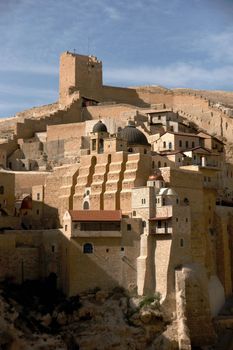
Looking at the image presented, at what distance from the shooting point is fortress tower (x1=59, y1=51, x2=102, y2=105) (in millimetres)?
80150

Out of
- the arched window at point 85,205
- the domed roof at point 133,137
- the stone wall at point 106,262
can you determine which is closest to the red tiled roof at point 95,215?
the stone wall at point 106,262

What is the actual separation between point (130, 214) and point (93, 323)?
786 cm

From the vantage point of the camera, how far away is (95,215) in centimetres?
5012

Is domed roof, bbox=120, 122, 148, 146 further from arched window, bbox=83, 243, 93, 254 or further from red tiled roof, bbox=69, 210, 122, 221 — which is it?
arched window, bbox=83, 243, 93, 254

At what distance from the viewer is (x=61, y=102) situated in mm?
80125

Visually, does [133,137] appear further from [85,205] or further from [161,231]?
[161,231]

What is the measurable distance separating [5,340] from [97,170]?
50.9 ft

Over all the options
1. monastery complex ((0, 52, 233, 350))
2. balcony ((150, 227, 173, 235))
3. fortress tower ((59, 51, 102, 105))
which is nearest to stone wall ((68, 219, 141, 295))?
monastery complex ((0, 52, 233, 350))

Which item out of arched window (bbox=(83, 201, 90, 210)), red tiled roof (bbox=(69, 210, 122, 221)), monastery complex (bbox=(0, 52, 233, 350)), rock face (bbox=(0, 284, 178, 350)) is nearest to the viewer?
rock face (bbox=(0, 284, 178, 350))

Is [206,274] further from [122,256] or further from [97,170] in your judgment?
[97,170]

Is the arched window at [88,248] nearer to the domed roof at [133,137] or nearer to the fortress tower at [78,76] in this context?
the domed roof at [133,137]

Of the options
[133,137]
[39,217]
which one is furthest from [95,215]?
[133,137]

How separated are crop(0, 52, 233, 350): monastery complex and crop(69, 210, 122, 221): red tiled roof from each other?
0.06 m

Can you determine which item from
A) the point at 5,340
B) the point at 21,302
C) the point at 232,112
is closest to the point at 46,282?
the point at 21,302
